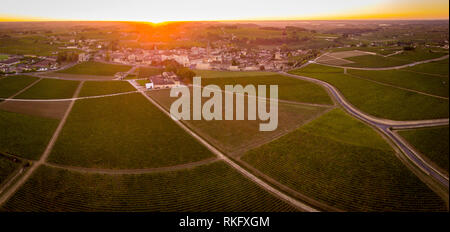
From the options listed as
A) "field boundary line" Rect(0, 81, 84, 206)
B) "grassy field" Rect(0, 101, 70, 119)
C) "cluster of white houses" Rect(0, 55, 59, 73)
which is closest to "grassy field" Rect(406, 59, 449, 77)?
"field boundary line" Rect(0, 81, 84, 206)

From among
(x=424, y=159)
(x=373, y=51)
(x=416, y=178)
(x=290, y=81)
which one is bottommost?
(x=416, y=178)

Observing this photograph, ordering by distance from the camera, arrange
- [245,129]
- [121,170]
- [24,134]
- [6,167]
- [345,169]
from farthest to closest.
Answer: [245,129], [24,134], [121,170], [6,167], [345,169]

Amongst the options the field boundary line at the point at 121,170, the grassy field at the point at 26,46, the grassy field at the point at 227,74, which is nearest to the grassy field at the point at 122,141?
the field boundary line at the point at 121,170

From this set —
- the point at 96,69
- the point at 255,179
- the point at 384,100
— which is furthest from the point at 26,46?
the point at 384,100

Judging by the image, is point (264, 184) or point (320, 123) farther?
point (320, 123)

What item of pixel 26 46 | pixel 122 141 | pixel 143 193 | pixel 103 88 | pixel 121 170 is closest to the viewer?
pixel 143 193

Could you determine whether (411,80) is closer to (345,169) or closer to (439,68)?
(439,68)
